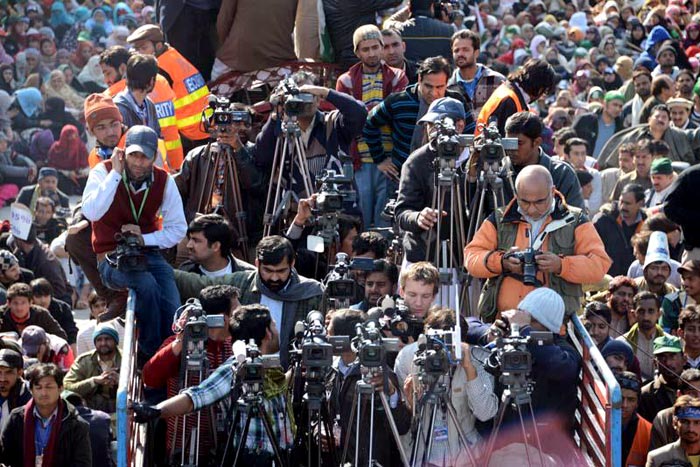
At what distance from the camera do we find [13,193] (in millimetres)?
20422

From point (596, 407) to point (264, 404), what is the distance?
182cm

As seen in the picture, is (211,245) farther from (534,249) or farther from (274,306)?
(534,249)

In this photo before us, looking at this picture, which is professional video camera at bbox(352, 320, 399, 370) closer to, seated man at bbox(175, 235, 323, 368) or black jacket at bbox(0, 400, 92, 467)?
seated man at bbox(175, 235, 323, 368)

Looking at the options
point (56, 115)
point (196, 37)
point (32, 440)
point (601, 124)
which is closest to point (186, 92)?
point (196, 37)

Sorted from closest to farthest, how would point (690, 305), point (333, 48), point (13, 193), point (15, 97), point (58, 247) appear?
point (690, 305) → point (333, 48) → point (58, 247) → point (13, 193) → point (15, 97)

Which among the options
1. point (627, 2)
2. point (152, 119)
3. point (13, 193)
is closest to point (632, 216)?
point (152, 119)

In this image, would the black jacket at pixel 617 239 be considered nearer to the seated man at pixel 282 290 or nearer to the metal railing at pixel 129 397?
the seated man at pixel 282 290

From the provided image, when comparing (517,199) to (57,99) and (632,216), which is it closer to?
(632,216)

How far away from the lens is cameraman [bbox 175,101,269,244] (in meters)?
11.4

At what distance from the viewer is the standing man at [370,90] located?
41.1 feet

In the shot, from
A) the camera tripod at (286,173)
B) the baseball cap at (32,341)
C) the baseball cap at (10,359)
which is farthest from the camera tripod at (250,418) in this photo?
the baseball cap at (32,341)

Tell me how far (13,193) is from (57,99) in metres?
2.34

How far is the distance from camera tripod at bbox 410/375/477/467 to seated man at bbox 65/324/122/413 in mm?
3059

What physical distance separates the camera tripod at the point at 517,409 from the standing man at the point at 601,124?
382 inches
